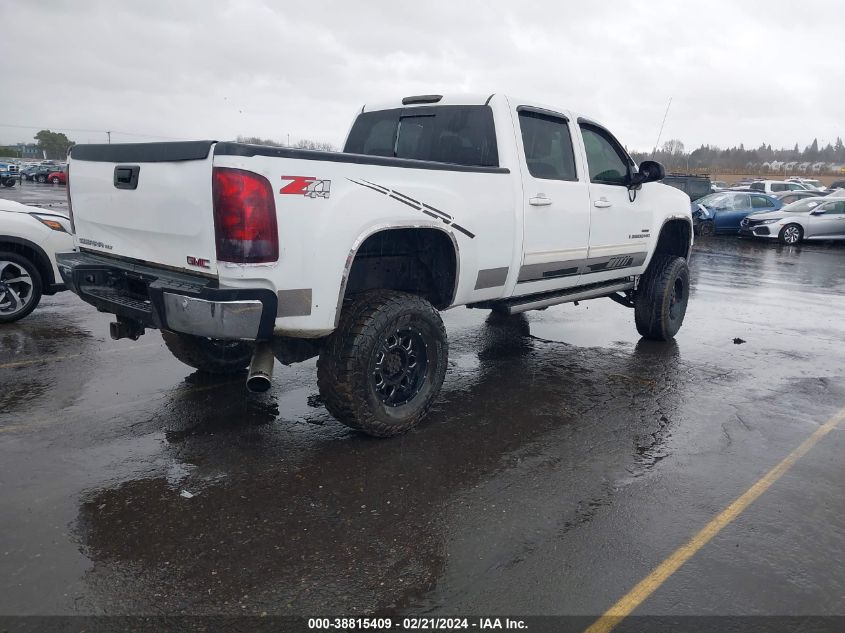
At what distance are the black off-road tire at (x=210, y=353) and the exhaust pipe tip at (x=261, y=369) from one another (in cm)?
136

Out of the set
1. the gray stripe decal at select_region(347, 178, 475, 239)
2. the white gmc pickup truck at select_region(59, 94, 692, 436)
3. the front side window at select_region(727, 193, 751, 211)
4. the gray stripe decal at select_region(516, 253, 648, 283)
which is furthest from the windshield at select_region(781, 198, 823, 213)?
the gray stripe decal at select_region(347, 178, 475, 239)

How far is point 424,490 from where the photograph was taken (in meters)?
3.54

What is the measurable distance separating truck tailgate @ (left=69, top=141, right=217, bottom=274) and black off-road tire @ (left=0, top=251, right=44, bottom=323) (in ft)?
9.04

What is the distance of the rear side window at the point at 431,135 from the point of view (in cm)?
490

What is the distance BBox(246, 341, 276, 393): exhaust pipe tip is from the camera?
12.0ft

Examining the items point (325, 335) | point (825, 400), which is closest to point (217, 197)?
point (325, 335)

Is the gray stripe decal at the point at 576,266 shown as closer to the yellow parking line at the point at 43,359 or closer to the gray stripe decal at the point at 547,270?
the gray stripe decal at the point at 547,270

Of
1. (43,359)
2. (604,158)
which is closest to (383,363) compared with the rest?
(604,158)

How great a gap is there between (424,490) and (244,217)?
1.68 metres

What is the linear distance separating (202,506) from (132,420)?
1391 millimetres

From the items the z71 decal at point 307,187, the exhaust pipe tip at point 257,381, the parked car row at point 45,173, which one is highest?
the parked car row at point 45,173

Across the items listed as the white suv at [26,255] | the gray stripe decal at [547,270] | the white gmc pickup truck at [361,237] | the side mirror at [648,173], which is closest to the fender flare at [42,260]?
the white suv at [26,255]

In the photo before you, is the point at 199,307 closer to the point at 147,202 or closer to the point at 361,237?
the point at 147,202

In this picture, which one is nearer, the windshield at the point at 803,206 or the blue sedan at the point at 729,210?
the windshield at the point at 803,206
